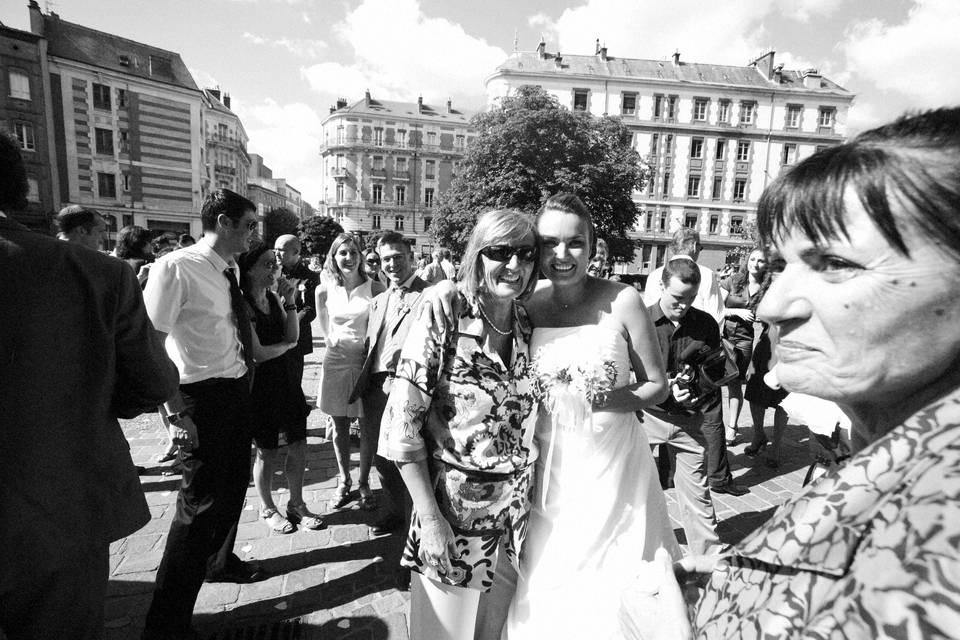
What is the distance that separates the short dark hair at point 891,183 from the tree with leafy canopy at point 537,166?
83.9 feet

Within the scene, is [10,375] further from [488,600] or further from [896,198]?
[896,198]

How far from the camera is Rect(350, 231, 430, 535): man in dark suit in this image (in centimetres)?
345

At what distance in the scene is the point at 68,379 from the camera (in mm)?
1733

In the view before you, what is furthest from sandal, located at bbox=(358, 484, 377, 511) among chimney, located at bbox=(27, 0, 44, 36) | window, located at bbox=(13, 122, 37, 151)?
chimney, located at bbox=(27, 0, 44, 36)

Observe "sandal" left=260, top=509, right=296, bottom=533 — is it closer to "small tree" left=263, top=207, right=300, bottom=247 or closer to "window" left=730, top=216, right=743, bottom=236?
"small tree" left=263, top=207, right=300, bottom=247

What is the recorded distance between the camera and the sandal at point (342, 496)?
429cm

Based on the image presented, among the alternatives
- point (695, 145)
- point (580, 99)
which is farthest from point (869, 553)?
point (695, 145)

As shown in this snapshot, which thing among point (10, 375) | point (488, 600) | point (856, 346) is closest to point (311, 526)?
point (488, 600)

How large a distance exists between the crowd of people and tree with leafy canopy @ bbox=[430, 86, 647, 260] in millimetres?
23152

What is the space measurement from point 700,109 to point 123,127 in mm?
47775

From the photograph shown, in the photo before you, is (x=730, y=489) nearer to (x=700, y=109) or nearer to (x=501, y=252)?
(x=501, y=252)

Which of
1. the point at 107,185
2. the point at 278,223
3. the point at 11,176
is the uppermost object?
the point at 107,185

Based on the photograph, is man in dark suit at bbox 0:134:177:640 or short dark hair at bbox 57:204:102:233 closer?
man in dark suit at bbox 0:134:177:640

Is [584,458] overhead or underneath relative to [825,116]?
underneath
